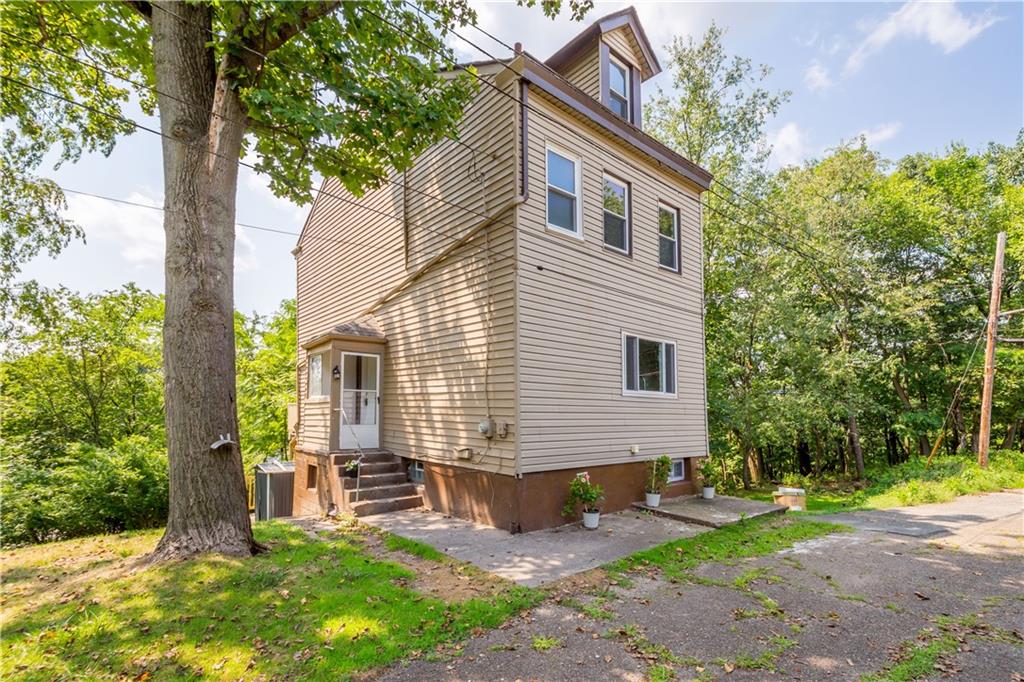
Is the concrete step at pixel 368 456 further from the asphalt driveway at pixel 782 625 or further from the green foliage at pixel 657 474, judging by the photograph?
the asphalt driveway at pixel 782 625

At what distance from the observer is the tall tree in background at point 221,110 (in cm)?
565

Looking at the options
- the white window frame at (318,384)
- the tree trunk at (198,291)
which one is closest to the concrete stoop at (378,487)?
the white window frame at (318,384)

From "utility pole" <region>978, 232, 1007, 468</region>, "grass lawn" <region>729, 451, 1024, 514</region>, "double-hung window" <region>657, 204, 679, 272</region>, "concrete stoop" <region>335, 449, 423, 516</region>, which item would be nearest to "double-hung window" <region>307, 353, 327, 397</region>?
"concrete stoop" <region>335, 449, 423, 516</region>

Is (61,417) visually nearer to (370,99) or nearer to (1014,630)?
(370,99)

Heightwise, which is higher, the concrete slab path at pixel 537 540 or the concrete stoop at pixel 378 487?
the concrete stoop at pixel 378 487

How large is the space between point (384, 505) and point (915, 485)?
12.7 metres

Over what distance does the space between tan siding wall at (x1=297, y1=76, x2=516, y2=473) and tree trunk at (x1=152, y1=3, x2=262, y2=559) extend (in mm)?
3622

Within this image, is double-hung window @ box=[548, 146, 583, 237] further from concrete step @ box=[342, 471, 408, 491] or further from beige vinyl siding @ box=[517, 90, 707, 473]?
concrete step @ box=[342, 471, 408, 491]

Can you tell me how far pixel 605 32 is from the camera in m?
10.1

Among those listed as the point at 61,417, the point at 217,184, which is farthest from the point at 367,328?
the point at 61,417

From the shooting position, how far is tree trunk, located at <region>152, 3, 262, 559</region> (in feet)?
18.2

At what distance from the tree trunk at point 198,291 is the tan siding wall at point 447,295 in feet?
11.9

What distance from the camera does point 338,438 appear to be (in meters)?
9.88

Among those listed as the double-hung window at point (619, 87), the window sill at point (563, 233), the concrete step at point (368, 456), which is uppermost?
the double-hung window at point (619, 87)
